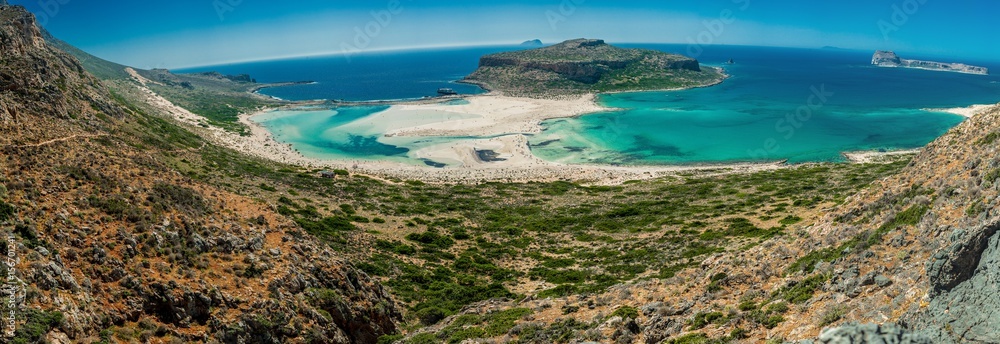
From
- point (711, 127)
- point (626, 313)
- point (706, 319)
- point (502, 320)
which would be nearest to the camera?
point (706, 319)

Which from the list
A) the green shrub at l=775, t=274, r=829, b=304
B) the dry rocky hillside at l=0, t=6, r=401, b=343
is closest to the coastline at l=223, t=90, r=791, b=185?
the dry rocky hillside at l=0, t=6, r=401, b=343

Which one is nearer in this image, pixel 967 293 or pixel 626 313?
pixel 967 293

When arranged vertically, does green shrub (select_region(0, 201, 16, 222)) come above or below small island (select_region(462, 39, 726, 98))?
below

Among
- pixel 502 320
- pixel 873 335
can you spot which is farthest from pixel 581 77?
pixel 873 335

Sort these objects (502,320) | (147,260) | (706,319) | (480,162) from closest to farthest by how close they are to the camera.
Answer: (706,319)
(147,260)
(502,320)
(480,162)

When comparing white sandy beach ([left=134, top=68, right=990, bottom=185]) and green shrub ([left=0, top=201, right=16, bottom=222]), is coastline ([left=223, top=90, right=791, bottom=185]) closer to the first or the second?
white sandy beach ([left=134, top=68, right=990, bottom=185])

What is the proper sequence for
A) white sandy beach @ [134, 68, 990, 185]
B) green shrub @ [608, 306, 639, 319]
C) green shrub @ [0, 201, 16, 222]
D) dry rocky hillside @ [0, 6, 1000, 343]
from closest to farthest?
dry rocky hillside @ [0, 6, 1000, 343] → green shrub @ [0, 201, 16, 222] → green shrub @ [608, 306, 639, 319] → white sandy beach @ [134, 68, 990, 185]

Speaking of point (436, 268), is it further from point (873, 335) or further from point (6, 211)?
point (873, 335)

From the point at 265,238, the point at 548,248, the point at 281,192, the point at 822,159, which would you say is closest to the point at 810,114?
the point at 822,159

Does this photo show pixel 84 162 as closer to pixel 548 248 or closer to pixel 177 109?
pixel 548 248
